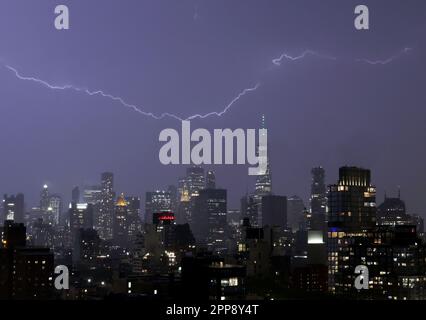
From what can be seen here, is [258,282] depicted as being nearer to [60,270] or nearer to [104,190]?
[60,270]

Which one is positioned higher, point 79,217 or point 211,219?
point 211,219

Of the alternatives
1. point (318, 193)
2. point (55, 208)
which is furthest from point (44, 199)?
point (318, 193)

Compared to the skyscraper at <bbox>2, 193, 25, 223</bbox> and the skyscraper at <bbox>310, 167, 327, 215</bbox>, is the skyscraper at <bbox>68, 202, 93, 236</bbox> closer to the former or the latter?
the skyscraper at <bbox>2, 193, 25, 223</bbox>

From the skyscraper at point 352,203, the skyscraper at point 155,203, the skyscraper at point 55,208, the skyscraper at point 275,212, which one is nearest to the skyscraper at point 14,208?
the skyscraper at point 55,208

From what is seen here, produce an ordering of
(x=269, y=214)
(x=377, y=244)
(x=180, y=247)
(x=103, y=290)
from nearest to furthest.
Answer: (x=103, y=290) → (x=377, y=244) → (x=180, y=247) → (x=269, y=214)

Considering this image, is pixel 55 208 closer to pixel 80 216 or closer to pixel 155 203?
pixel 80 216

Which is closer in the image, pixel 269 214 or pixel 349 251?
pixel 349 251

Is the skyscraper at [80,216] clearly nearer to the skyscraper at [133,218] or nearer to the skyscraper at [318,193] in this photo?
the skyscraper at [133,218]
